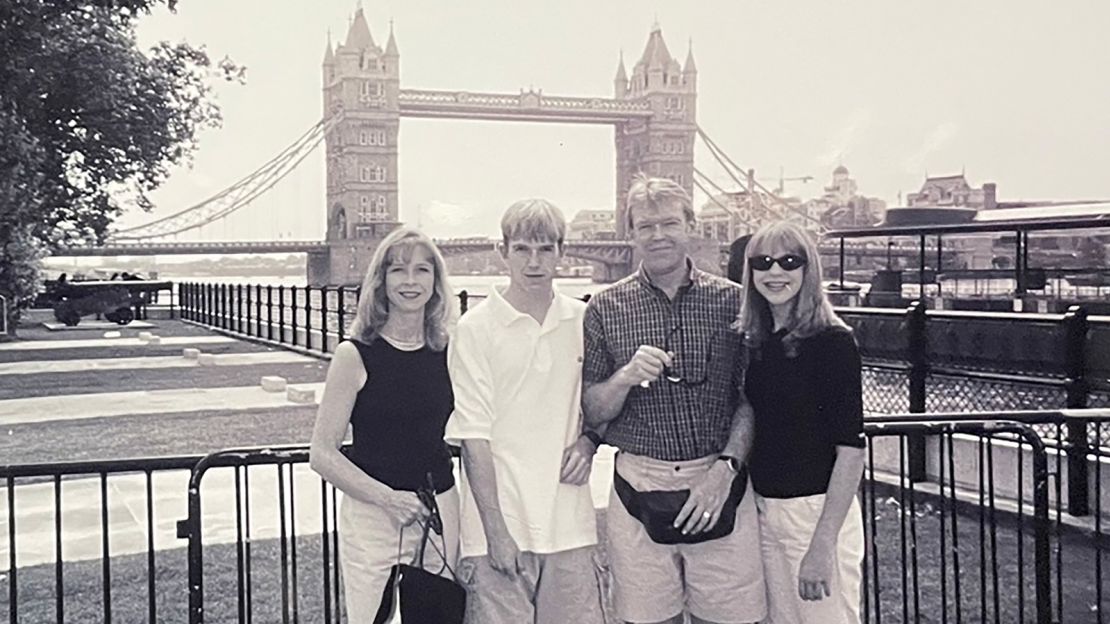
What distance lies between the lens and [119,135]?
18.6 meters

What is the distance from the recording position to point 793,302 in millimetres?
2680

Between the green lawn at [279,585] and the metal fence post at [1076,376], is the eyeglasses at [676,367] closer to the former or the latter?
the green lawn at [279,585]

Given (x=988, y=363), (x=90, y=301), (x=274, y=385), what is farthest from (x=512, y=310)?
(x=90, y=301)

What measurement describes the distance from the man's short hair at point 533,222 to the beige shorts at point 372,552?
0.72 metres

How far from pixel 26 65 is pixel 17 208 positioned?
210cm

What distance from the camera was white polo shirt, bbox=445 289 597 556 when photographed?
259 centimetres

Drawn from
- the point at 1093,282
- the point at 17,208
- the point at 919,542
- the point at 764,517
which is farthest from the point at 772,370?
the point at 17,208

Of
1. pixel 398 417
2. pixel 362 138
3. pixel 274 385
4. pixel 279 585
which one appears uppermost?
pixel 362 138

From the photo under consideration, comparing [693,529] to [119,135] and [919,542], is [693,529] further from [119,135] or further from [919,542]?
[119,135]

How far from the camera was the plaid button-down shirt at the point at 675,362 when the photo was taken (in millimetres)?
2627

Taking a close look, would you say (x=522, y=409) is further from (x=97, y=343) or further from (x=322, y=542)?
(x=97, y=343)

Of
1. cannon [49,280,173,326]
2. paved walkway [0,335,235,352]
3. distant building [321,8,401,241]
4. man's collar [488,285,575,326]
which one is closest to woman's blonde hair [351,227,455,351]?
man's collar [488,285,575,326]

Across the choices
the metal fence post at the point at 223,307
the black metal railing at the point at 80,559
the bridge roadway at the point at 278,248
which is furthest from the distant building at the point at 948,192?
the black metal railing at the point at 80,559

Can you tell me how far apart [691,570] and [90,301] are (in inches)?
1083
